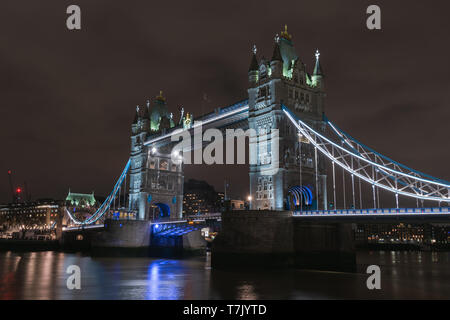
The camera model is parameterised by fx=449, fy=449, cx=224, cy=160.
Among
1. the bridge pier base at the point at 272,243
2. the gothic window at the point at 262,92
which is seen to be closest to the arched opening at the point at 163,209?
the gothic window at the point at 262,92

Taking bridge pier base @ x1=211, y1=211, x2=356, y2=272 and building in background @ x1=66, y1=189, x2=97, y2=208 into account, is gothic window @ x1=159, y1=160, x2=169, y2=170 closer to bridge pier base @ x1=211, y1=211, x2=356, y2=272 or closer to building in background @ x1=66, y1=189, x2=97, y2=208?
bridge pier base @ x1=211, y1=211, x2=356, y2=272

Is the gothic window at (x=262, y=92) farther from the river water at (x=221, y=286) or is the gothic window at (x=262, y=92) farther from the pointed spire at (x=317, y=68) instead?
the river water at (x=221, y=286)

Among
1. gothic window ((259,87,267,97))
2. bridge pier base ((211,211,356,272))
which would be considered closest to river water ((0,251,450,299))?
bridge pier base ((211,211,356,272))

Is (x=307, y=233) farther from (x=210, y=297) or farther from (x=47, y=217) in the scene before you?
(x=47, y=217)

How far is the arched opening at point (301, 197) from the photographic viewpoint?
41594 millimetres

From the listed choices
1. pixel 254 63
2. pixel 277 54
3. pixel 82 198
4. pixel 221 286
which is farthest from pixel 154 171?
pixel 82 198

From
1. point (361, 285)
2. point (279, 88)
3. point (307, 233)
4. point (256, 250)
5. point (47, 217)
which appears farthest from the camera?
point (47, 217)

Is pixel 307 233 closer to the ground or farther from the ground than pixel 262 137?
closer to the ground

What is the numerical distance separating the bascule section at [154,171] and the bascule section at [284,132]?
23.1 meters

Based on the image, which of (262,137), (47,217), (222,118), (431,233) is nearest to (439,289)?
(262,137)

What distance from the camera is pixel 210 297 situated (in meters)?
24.0

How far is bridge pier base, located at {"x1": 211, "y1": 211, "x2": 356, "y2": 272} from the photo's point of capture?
34.6 meters

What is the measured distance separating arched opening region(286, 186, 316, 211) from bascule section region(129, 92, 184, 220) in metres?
26.0
